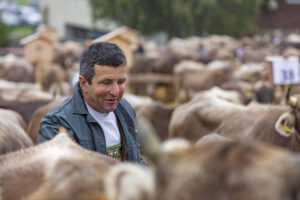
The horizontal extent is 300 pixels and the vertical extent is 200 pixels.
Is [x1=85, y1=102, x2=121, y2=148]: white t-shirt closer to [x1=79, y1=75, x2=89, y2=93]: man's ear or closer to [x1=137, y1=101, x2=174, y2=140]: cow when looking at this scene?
[x1=79, y1=75, x2=89, y2=93]: man's ear

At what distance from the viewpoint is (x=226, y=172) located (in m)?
1.61

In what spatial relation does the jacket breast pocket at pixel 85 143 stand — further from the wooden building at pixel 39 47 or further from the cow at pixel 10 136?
the wooden building at pixel 39 47

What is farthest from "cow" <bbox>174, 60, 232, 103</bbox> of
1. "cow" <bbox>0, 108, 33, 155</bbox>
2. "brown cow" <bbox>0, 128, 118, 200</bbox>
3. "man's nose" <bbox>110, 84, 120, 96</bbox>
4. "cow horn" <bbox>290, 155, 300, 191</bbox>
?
"cow horn" <bbox>290, 155, 300, 191</bbox>

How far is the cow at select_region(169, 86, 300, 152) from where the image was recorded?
5.05 m

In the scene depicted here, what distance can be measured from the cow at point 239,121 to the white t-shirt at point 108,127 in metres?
1.75

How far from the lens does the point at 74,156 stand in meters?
2.43

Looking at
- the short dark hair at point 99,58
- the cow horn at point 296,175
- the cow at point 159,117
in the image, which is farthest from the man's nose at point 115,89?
the cow at point 159,117

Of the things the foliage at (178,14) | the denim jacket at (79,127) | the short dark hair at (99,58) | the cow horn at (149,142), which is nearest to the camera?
the cow horn at (149,142)

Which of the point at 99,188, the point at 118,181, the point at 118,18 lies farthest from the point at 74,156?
the point at 118,18

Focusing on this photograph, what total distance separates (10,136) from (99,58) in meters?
2.51

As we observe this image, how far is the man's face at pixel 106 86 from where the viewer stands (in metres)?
2.93

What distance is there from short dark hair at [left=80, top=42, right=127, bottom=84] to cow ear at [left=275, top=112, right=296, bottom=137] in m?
2.67

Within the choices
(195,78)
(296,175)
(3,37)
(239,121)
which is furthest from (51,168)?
(3,37)

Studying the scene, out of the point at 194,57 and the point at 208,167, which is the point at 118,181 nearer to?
the point at 208,167
